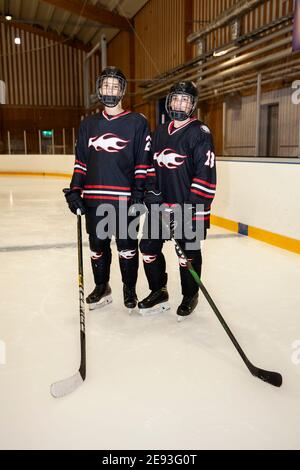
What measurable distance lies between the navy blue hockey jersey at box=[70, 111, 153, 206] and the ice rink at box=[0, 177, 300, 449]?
24.6 inches

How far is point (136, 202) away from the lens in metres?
1.95

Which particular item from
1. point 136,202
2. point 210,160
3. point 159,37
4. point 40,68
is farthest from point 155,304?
point 40,68

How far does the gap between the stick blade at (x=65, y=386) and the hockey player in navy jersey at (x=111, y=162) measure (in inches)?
30.3

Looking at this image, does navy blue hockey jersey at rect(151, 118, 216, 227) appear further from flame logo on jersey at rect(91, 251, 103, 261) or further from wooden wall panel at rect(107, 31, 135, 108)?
wooden wall panel at rect(107, 31, 135, 108)

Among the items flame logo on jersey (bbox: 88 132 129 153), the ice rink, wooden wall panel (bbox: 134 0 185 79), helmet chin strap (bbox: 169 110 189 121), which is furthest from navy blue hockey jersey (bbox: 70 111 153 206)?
wooden wall panel (bbox: 134 0 185 79)

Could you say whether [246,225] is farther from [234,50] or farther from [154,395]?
[234,50]

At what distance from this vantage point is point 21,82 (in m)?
14.1

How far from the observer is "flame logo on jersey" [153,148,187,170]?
1.95 metres

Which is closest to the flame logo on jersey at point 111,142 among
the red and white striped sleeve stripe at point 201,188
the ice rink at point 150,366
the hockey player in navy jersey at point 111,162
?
the hockey player in navy jersey at point 111,162

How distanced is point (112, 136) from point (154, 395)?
3.72 ft

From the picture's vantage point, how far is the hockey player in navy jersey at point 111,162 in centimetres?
194

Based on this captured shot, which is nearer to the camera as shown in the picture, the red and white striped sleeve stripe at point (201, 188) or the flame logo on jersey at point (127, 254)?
the red and white striped sleeve stripe at point (201, 188)

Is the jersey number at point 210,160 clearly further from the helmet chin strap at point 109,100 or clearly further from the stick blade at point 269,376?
the stick blade at point 269,376
